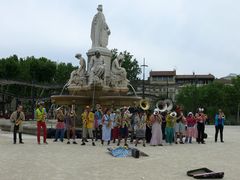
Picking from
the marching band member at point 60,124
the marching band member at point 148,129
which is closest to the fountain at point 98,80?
the marching band member at point 60,124

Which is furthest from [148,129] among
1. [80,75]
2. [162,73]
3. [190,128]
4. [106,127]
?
[162,73]

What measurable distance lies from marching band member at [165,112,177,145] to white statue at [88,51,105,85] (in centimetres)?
674

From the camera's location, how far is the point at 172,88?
135625mm

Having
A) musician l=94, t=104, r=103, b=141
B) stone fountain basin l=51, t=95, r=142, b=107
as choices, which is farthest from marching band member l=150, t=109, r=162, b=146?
stone fountain basin l=51, t=95, r=142, b=107

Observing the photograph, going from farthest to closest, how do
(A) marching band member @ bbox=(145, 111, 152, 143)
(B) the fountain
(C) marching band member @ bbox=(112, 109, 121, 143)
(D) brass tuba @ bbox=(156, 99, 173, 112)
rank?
1. (B) the fountain
2. (D) brass tuba @ bbox=(156, 99, 173, 112)
3. (A) marching band member @ bbox=(145, 111, 152, 143)
4. (C) marching band member @ bbox=(112, 109, 121, 143)

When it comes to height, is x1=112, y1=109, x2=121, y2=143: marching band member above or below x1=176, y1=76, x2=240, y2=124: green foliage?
below

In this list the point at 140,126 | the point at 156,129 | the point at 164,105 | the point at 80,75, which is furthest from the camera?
the point at 80,75

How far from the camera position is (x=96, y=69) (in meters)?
26.7

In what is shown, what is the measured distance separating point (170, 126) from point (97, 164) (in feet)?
29.7

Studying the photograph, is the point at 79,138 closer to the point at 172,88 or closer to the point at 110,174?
the point at 110,174

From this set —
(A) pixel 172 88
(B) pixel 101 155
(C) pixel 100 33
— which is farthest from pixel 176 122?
(A) pixel 172 88

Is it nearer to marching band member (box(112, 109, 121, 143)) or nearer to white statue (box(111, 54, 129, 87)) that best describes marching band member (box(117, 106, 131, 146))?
marching band member (box(112, 109, 121, 143))

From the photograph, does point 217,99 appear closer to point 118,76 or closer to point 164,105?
point 118,76

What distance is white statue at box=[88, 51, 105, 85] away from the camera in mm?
26595
